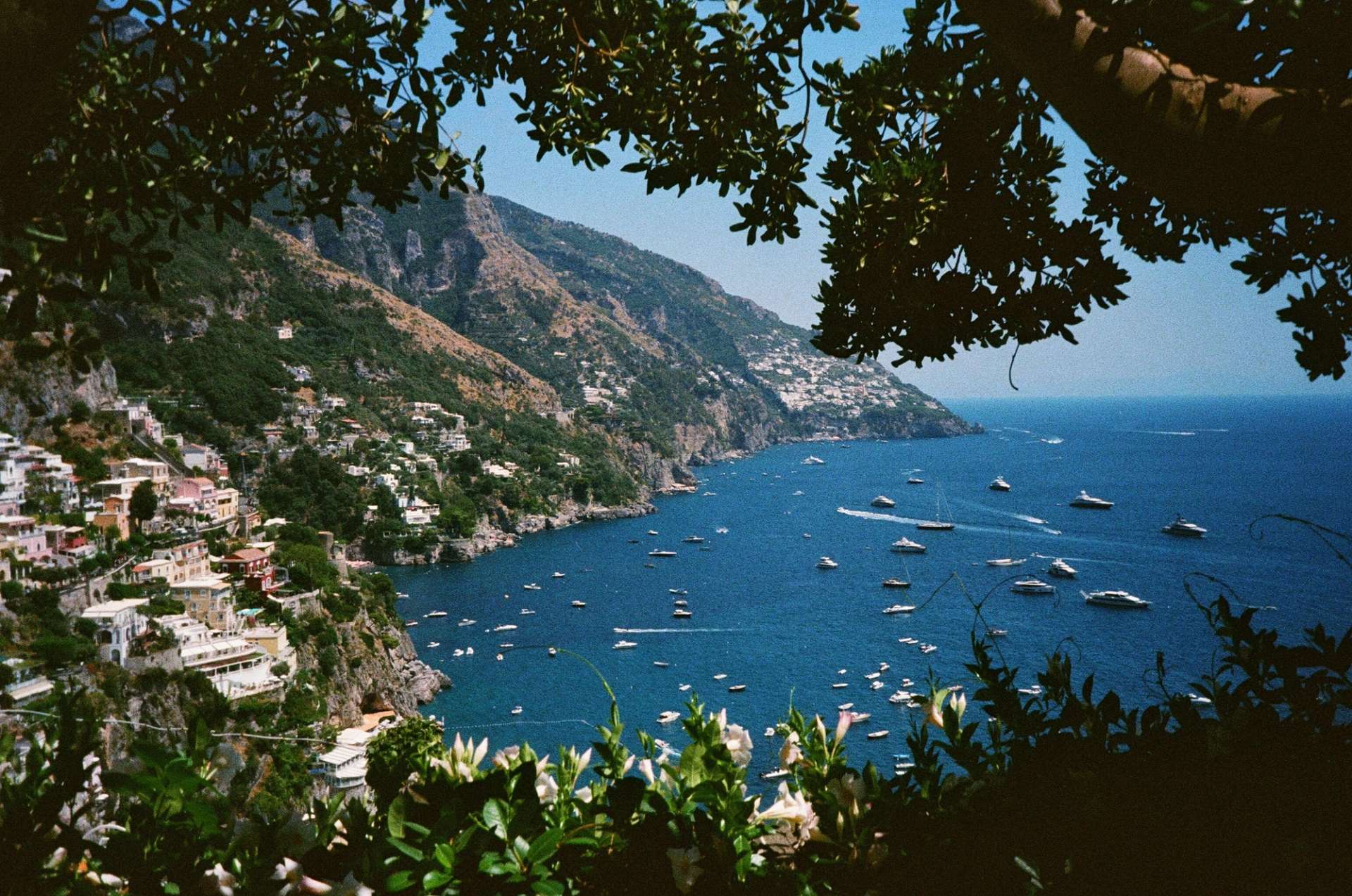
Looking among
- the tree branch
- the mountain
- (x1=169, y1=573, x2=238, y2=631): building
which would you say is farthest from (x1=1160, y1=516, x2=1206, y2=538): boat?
the tree branch

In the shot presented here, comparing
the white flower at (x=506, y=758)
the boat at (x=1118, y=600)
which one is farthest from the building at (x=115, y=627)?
the boat at (x=1118, y=600)

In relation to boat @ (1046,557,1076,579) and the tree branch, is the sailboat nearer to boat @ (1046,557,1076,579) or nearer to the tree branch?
boat @ (1046,557,1076,579)

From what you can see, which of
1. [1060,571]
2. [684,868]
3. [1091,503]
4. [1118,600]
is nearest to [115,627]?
[684,868]

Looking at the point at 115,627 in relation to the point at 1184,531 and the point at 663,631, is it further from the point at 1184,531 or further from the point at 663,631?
the point at 1184,531

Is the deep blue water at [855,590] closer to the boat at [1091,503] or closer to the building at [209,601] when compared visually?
the boat at [1091,503]

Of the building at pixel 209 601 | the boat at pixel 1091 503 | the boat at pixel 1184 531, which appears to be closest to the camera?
the building at pixel 209 601
